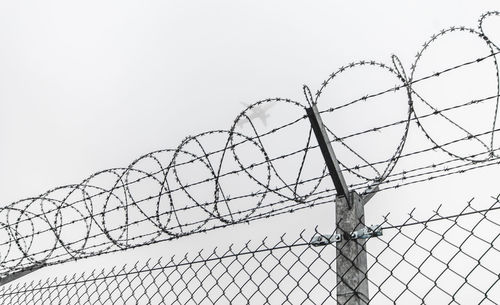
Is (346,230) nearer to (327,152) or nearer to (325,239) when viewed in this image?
(325,239)

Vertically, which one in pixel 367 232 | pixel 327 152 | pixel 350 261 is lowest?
pixel 350 261

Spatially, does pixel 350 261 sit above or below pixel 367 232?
below

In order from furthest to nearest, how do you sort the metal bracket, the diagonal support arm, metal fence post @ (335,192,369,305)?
the diagonal support arm
the metal bracket
metal fence post @ (335,192,369,305)

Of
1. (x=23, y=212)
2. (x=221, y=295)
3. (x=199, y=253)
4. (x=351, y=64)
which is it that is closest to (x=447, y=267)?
(x=221, y=295)

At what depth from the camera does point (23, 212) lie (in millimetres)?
5516

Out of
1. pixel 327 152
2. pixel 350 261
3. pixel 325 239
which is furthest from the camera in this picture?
pixel 327 152

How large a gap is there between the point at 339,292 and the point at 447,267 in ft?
2.38

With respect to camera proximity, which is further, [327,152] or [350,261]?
[327,152]

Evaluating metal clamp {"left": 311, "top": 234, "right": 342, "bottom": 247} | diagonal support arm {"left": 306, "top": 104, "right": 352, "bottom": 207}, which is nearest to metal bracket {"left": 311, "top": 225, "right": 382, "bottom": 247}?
metal clamp {"left": 311, "top": 234, "right": 342, "bottom": 247}

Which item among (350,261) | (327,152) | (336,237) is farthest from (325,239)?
(327,152)

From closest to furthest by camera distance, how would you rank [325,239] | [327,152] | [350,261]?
[350,261] → [325,239] → [327,152]

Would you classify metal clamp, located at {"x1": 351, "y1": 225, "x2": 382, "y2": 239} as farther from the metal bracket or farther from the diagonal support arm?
the diagonal support arm

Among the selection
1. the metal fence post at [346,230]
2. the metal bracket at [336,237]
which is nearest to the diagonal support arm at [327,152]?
the metal fence post at [346,230]

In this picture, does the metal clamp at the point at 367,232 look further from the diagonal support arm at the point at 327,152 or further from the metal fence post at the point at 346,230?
the diagonal support arm at the point at 327,152
